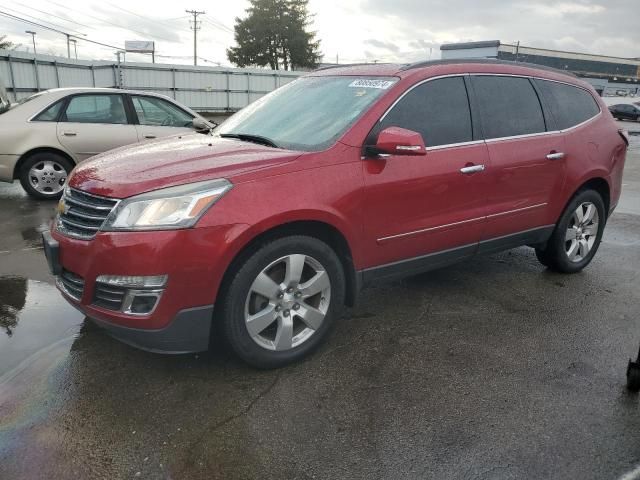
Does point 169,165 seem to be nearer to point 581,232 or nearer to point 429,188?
point 429,188

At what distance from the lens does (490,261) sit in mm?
5234

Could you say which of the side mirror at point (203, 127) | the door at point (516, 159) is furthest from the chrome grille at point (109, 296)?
the door at point (516, 159)

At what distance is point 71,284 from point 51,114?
5.34m

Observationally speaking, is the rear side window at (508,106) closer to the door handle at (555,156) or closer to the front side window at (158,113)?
the door handle at (555,156)

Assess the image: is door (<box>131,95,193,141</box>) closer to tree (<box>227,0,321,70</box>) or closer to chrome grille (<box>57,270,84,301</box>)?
chrome grille (<box>57,270,84,301</box>)

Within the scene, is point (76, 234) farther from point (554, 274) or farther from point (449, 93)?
point (554, 274)

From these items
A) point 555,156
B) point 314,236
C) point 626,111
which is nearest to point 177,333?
point 314,236

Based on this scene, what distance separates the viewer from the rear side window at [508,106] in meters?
3.91

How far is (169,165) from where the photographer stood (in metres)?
2.97

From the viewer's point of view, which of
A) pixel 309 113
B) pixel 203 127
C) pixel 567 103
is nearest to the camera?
pixel 309 113

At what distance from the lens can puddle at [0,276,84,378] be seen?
3.31 metres

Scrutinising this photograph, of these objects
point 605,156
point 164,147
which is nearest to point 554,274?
point 605,156

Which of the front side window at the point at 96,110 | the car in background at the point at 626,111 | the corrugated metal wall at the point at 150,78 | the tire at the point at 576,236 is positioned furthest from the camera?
the car in background at the point at 626,111

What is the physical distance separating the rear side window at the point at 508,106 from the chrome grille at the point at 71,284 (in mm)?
2843
